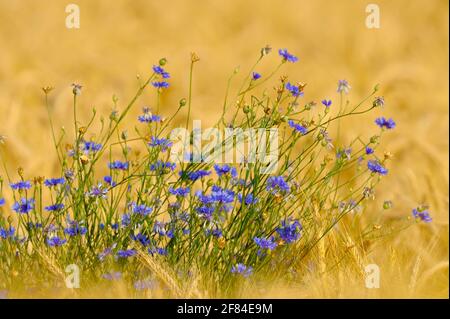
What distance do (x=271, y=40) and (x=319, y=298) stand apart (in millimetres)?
3348

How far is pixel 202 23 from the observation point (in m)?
5.30

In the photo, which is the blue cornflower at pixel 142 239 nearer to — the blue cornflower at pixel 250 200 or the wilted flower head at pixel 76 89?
the blue cornflower at pixel 250 200

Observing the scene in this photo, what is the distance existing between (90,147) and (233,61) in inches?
99.4

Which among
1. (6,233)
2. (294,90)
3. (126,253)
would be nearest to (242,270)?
(126,253)

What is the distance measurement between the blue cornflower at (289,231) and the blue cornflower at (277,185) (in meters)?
0.11

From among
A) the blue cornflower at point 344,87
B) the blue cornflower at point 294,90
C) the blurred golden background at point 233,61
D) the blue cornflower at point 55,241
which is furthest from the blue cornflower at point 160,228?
the blurred golden background at point 233,61

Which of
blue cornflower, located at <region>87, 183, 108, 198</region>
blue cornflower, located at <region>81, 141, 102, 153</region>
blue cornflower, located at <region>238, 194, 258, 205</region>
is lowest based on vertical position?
blue cornflower, located at <region>238, 194, 258, 205</region>

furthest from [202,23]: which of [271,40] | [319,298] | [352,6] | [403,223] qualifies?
[319,298]

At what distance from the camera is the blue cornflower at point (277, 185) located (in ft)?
7.20

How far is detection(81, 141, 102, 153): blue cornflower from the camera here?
2.42 m

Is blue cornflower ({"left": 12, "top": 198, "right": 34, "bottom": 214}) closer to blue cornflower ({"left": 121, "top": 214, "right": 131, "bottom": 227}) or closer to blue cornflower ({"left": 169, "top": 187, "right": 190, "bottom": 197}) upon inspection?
blue cornflower ({"left": 121, "top": 214, "right": 131, "bottom": 227})

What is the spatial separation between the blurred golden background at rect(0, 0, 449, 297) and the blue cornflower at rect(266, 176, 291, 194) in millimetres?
948

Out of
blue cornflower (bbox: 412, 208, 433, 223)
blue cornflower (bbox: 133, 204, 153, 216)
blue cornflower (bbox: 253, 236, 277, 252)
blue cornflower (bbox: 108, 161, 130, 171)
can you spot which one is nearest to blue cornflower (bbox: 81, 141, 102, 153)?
blue cornflower (bbox: 108, 161, 130, 171)

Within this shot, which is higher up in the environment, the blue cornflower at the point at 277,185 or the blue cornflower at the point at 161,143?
the blue cornflower at the point at 161,143
